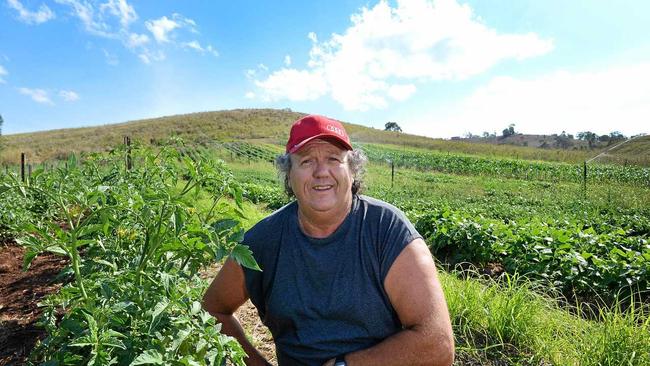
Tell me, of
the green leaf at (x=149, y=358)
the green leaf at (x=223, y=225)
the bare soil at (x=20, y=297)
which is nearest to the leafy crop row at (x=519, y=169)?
the bare soil at (x=20, y=297)

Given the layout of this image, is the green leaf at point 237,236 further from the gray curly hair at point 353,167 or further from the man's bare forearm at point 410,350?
the gray curly hair at point 353,167

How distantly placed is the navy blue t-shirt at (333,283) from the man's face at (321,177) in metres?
0.12

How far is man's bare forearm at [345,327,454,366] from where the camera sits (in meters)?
1.70

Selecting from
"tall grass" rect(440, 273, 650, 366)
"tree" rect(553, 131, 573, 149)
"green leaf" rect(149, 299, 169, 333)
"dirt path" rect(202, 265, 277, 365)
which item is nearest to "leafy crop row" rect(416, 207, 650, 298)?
"tall grass" rect(440, 273, 650, 366)

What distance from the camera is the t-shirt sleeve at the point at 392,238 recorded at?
1818 millimetres

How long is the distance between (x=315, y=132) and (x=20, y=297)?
2730mm

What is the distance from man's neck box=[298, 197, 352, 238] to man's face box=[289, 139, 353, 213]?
21 millimetres

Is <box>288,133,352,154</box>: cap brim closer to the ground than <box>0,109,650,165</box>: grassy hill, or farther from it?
closer to the ground

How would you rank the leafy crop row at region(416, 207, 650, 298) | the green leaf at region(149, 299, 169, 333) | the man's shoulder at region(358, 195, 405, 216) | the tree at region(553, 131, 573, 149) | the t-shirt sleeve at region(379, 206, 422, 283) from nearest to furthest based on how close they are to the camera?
the green leaf at region(149, 299, 169, 333) → the t-shirt sleeve at region(379, 206, 422, 283) → the man's shoulder at region(358, 195, 405, 216) → the leafy crop row at region(416, 207, 650, 298) → the tree at region(553, 131, 573, 149)

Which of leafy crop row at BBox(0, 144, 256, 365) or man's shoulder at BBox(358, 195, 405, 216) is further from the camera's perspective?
man's shoulder at BBox(358, 195, 405, 216)

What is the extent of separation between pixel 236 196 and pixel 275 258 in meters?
0.66

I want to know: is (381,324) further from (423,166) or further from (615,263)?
(423,166)

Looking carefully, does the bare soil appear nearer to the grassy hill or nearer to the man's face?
the man's face

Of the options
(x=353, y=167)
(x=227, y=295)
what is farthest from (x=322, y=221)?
(x=227, y=295)
